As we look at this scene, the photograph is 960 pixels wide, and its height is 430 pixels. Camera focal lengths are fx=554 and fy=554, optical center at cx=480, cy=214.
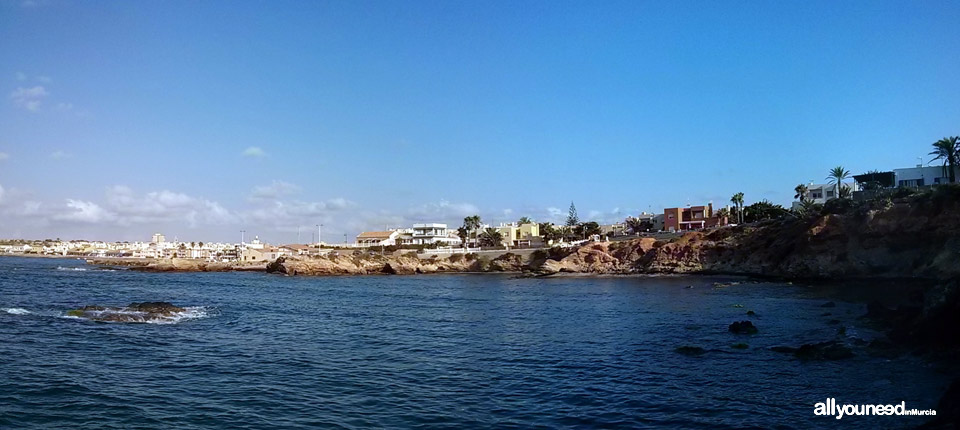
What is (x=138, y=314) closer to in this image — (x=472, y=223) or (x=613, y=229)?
(x=472, y=223)

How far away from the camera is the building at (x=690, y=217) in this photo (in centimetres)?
12619

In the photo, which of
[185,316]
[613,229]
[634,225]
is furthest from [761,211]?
[185,316]

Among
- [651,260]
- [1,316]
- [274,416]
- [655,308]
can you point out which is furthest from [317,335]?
[651,260]

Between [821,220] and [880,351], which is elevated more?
[821,220]

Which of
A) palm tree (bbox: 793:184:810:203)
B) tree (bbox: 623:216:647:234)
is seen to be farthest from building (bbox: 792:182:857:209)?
tree (bbox: 623:216:647:234)

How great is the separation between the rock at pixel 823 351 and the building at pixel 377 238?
509 ft

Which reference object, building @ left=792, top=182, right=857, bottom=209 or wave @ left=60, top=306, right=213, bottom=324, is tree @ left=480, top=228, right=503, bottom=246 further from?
wave @ left=60, top=306, right=213, bottom=324

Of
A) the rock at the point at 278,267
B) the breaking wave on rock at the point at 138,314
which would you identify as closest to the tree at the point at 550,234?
the rock at the point at 278,267

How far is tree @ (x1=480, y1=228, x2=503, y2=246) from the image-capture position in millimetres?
155750

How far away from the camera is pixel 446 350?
82.6 feet

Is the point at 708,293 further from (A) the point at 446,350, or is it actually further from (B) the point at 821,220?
(A) the point at 446,350

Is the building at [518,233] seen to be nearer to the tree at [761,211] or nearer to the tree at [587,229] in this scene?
the tree at [587,229]

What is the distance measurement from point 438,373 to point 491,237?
13662 centimetres

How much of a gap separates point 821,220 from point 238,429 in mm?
69910
